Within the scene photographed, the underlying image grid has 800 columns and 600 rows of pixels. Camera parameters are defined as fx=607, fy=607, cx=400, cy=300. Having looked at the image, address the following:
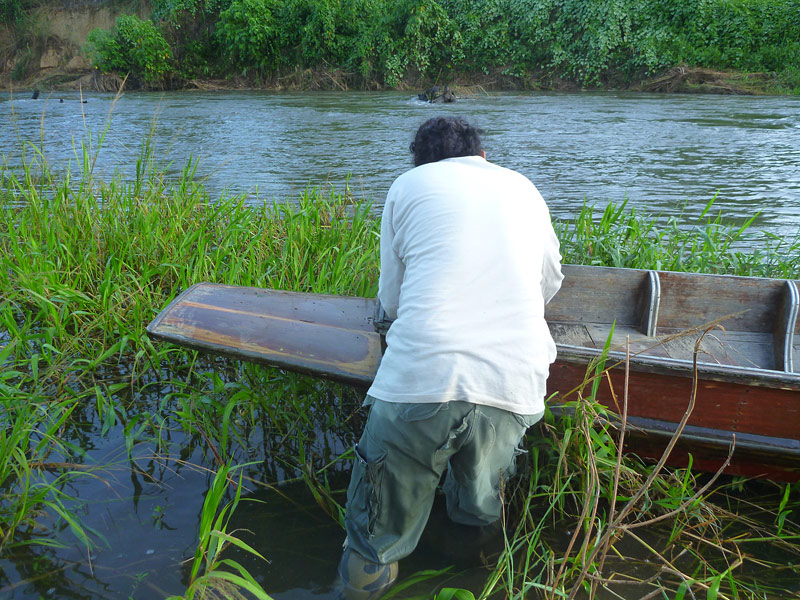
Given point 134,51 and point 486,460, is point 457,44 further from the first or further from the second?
point 486,460

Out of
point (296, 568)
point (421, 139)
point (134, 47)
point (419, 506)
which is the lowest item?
point (296, 568)

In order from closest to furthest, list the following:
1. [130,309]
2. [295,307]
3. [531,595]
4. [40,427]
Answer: [531,595] → [40,427] → [295,307] → [130,309]

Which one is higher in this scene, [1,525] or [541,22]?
[541,22]

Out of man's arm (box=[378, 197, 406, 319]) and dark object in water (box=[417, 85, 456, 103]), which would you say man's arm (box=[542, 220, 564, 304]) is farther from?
dark object in water (box=[417, 85, 456, 103])

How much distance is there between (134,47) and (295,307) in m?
21.9

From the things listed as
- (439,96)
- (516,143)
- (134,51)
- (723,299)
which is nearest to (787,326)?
(723,299)

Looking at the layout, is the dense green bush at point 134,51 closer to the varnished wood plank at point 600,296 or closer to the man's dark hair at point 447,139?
the varnished wood plank at point 600,296

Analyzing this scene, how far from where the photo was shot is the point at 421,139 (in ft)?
6.72

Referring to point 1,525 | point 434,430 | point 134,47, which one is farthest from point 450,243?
point 134,47

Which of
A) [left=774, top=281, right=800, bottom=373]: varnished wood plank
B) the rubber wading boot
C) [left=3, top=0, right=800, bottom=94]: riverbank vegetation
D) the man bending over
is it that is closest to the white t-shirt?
the man bending over

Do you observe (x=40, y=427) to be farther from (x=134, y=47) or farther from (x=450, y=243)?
(x=134, y=47)

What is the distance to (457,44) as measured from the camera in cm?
2027

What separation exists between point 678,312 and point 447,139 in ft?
6.69

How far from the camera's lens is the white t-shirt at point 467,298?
1.61m
